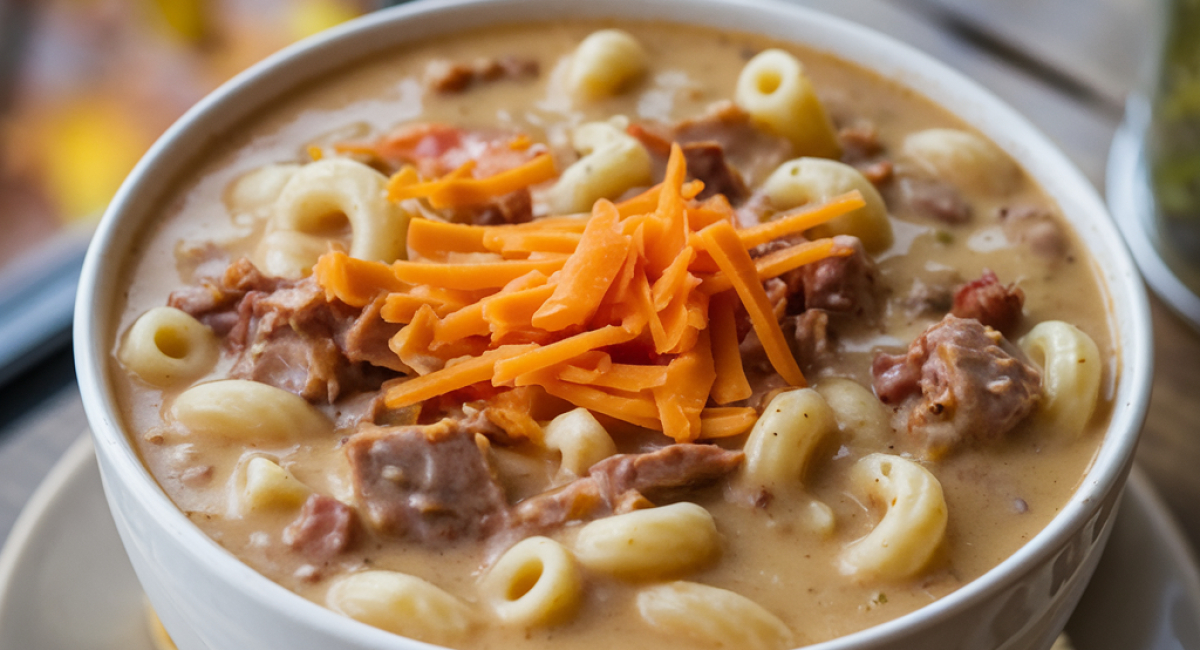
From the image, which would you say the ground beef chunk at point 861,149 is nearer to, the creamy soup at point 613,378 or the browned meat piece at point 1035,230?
the creamy soup at point 613,378

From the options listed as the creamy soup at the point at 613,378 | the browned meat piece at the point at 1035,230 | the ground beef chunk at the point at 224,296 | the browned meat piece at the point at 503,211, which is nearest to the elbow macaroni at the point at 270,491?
the creamy soup at the point at 613,378

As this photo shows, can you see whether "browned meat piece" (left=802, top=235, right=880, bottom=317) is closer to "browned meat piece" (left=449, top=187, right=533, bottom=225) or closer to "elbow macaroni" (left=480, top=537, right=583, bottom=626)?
"browned meat piece" (left=449, top=187, right=533, bottom=225)

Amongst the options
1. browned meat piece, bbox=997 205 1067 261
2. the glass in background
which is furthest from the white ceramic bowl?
the glass in background

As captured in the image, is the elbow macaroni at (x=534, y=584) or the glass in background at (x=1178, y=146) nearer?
the elbow macaroni at (x=534, y=584)

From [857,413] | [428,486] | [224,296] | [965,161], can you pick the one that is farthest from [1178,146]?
[224,296]

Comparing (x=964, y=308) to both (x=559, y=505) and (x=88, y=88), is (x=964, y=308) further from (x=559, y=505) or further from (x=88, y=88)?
(x=88, y=88)

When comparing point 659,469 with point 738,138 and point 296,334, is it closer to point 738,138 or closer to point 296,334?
point 296,334
